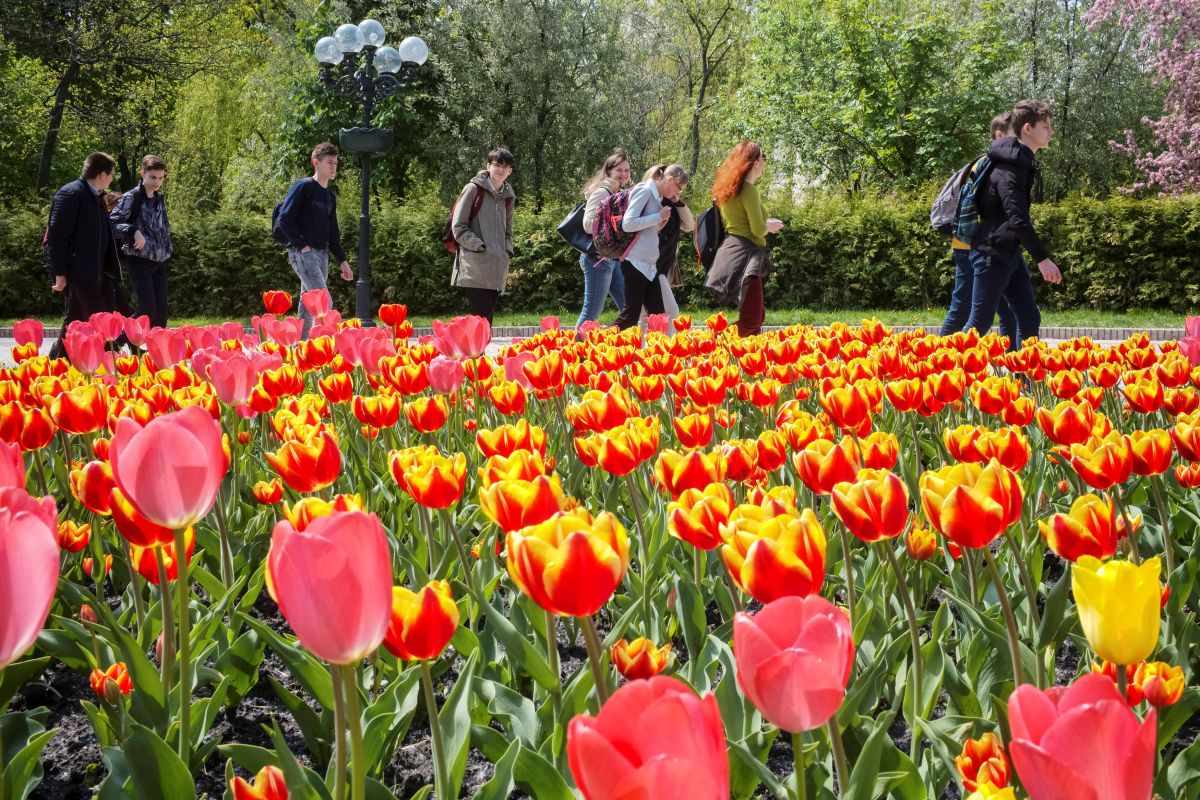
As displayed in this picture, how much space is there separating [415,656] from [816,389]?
3.28 metres

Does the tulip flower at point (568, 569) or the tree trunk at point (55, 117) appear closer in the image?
the tulip flower at point (568, 569)

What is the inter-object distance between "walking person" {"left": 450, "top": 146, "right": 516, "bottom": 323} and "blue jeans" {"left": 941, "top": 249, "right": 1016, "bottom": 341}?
3293 millimetres

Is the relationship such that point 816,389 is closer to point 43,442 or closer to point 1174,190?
point 43,442

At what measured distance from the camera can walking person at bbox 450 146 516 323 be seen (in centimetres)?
823

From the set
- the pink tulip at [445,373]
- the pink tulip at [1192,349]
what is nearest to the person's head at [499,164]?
the pink tulip at [445,373]

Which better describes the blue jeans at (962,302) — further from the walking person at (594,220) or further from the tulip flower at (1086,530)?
the tulip flower at (1086,530)

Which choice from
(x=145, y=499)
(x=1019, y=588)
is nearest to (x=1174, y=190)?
(x=1019, y=588)

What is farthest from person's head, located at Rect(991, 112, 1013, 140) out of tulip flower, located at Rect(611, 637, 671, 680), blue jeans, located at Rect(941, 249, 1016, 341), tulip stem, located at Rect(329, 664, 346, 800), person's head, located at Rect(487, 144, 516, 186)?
tulip stem, located at Rect(329, 664, 346, 800)

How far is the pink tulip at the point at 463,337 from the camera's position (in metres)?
3.77

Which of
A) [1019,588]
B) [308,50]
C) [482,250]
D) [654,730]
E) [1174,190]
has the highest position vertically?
[308,50]

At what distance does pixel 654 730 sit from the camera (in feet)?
1.93

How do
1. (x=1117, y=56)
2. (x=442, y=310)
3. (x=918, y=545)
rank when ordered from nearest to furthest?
(x=918, y=545), (x=442, y=310), (x=1117, y=56)

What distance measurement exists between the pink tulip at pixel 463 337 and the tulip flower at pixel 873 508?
98.4 inches

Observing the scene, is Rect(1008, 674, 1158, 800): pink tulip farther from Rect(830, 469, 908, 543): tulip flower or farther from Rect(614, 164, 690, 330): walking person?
Rect(614, 164, 690, 330): walking person
